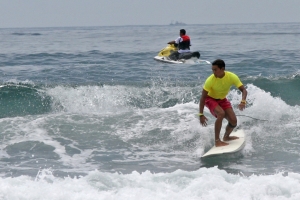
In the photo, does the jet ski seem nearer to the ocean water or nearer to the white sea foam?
the ocean water

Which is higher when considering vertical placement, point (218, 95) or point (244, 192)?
point (218, 95)

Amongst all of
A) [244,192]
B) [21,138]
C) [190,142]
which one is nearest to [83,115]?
[21,138]

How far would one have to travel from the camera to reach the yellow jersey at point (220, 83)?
859 centimetres

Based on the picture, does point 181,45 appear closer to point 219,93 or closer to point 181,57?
point 181,57

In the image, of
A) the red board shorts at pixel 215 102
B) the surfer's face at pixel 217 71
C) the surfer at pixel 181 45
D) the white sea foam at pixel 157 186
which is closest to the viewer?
the white sea foam at pixel 157 186

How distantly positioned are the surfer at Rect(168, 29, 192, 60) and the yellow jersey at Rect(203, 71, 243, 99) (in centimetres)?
1103

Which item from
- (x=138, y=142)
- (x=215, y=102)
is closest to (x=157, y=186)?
(x=215, y=102)

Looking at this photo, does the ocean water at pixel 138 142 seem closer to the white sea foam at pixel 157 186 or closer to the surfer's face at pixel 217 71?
the white sea foam at pixel 157 186

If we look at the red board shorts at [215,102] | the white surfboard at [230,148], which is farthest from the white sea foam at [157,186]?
the red board shorts at [215,102]

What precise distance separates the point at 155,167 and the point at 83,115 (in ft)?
13.0

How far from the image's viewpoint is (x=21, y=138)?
10.1 metres

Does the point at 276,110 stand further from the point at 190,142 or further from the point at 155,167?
the point at 155,167

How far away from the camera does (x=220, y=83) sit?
28.3 ft

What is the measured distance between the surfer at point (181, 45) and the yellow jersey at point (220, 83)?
36.2ft
